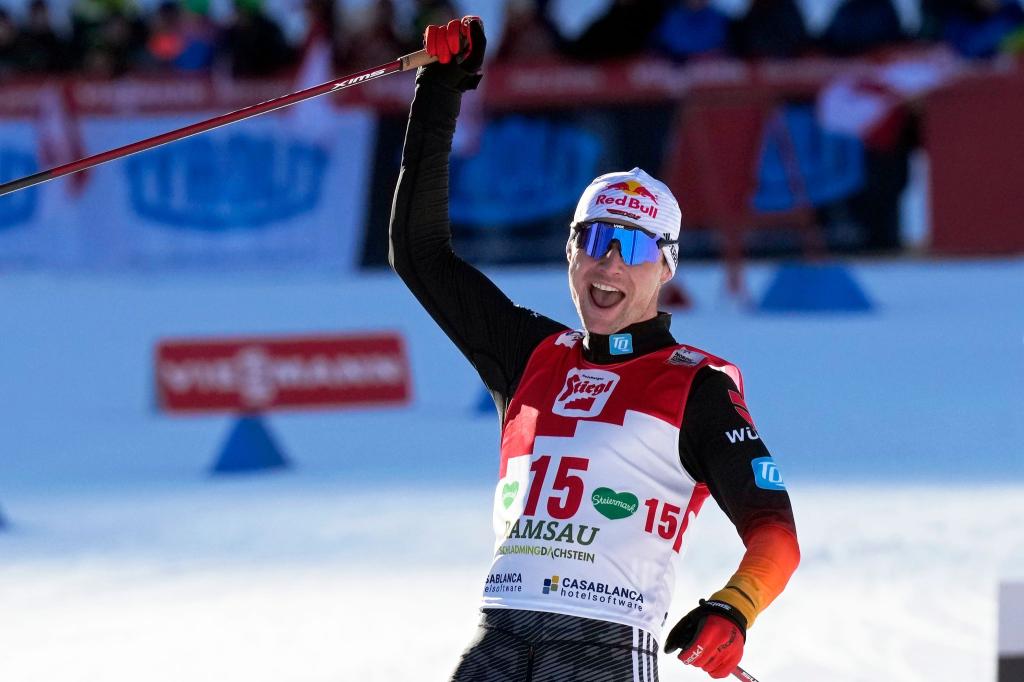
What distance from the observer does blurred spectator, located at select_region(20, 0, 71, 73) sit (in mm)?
17203

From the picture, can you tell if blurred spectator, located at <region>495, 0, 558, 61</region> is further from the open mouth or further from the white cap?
the open mouth

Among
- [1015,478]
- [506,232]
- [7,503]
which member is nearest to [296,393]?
[7,503]

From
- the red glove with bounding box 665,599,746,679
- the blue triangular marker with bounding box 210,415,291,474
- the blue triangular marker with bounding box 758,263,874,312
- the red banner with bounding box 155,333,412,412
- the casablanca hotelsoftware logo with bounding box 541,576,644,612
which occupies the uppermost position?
the blue triangular marker with bounding box 758,263,874,312

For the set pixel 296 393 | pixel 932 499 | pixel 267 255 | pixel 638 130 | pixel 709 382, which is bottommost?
pixel 709 382

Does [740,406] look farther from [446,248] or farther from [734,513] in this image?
[446,248]

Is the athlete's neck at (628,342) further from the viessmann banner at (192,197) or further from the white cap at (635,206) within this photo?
the viessmann banner at (192,197)

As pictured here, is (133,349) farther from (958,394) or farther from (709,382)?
(709,382)

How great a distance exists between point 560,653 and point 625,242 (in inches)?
32.3

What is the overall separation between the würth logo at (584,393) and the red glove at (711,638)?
0.53m

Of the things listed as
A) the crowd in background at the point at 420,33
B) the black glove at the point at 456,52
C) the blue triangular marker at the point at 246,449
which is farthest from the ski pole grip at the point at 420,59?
the crowd in background at the point at 420,33

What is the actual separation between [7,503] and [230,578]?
187cm

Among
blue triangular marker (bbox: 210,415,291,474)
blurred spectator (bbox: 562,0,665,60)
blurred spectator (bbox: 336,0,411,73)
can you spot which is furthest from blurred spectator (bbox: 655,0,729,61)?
blue triangular marker (bbox: 210,415,291,474)

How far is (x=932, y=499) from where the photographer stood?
693cm

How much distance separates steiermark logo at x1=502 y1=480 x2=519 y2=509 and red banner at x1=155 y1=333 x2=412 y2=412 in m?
5.63
